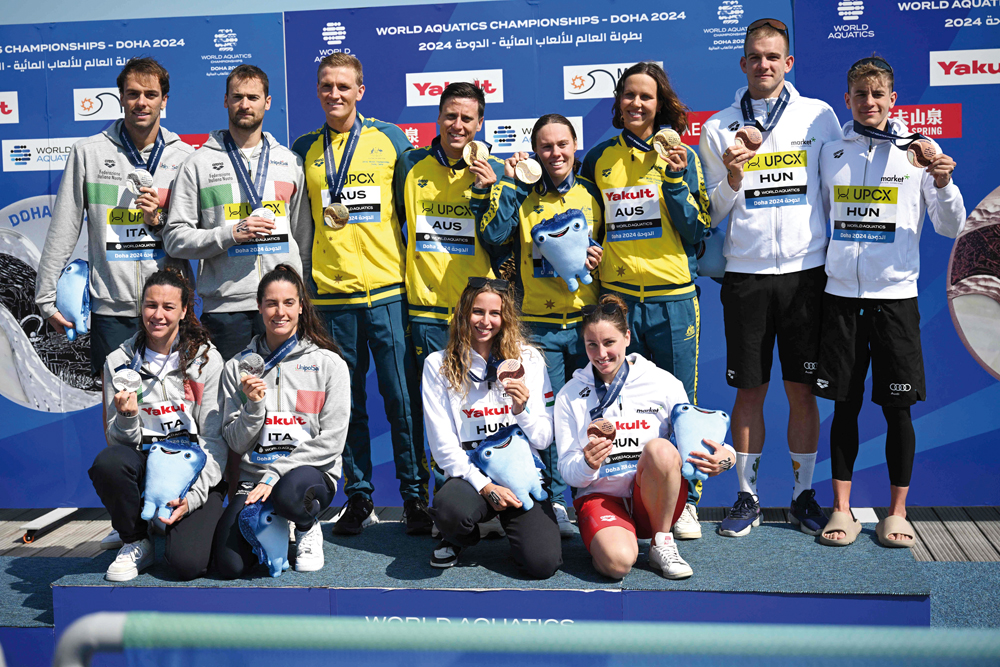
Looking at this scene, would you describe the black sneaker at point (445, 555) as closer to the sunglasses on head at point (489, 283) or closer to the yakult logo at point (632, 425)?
the yakult logo at point (632, 425)

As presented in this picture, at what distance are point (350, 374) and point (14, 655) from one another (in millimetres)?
1704

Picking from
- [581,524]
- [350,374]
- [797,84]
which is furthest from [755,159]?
[350,374]

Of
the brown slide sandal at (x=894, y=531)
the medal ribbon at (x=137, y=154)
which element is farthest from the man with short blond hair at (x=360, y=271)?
the brown slide sandal at (x=894, y=531)

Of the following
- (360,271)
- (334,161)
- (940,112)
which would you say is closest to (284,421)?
(360,271)

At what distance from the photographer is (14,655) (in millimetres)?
3135

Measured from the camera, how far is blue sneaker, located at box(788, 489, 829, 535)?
355 cm

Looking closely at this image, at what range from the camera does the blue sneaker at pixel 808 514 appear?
11.7ft

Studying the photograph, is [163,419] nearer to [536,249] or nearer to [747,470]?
[536,249]

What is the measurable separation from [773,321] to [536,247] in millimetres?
1101

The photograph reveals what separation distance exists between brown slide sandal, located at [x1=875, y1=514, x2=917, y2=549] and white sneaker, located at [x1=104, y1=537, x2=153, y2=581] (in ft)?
9.96

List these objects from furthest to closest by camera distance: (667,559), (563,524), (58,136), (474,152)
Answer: (58,136)
(563,524)
(474,152)
(667,559)

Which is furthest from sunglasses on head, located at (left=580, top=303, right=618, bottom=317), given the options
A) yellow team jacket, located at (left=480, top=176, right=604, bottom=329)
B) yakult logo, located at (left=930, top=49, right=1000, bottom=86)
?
yakult logo, located at (left=930, top=49, right=1000, bottom=86)

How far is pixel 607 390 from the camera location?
127 inches

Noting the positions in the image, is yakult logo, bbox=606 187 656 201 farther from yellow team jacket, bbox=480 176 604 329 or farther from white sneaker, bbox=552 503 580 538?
white sneaker, bbox=552 503 580 538
